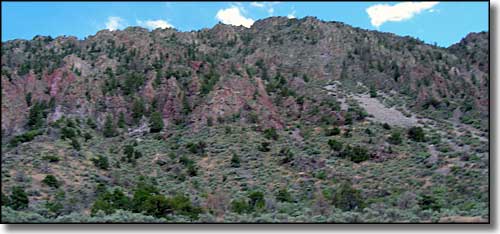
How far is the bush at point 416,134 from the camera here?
88.2 ft

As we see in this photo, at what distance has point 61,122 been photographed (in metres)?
29.2

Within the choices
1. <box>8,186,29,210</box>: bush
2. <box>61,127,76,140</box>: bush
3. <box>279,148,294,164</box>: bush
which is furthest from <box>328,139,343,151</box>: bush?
<box>8,186,29,210</box>: bush

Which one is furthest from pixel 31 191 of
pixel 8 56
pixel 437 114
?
pixel 8 56

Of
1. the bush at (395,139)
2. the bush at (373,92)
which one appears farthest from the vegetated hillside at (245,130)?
the bush at (373,92)

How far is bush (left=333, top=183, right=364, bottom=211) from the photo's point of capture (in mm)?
15408

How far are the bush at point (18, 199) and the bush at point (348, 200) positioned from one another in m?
9.38

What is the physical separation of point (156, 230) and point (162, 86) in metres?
26.5

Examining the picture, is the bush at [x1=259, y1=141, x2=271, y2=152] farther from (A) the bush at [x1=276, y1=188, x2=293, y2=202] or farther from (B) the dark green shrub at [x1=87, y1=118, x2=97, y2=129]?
(B) the dark green shrub at [x1=87, y1=118, x2=97, y2=129]

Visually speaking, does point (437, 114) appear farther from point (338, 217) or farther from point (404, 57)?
point (338, 217)

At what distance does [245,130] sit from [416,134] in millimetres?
9113

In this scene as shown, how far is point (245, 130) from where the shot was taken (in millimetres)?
29906

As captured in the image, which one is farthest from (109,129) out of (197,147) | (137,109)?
(197,147)

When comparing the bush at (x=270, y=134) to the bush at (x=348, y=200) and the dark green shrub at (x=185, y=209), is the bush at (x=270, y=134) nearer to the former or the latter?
the bush at (x=348, y=200)

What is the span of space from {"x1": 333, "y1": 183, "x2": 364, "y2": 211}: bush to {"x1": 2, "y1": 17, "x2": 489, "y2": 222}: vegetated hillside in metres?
0.07
